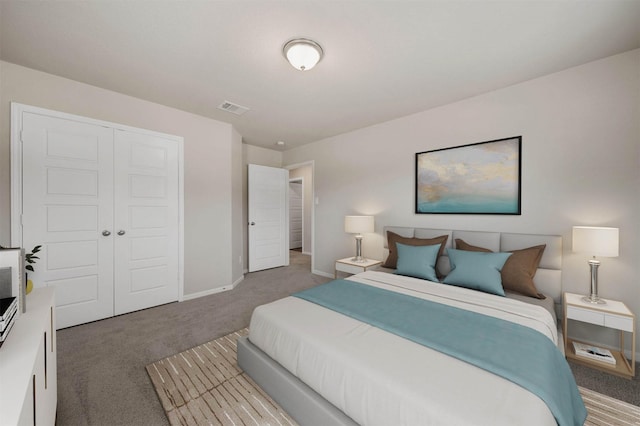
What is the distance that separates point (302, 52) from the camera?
2.00m

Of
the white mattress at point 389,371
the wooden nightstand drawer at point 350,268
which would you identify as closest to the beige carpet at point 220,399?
the white mattress at point 389,371

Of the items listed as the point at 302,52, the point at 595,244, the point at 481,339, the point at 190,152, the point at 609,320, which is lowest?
the point at 609,320

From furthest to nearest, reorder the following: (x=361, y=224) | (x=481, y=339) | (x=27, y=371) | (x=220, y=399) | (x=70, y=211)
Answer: (x=361, y=224) < (x=70, y=211) < (x=220, y=399) < (x=481, y=339) < (x=27, y=371)

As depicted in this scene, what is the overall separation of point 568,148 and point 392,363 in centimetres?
261

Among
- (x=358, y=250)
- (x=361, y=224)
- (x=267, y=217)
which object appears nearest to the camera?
(x=361, y=224)

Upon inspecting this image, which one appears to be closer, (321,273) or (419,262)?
(419,262)

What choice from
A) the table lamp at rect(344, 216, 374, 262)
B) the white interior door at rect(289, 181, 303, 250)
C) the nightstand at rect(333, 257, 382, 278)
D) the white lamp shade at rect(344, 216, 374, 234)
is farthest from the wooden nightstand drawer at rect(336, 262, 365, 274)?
the white interior door at rect(289, 181, 303, 250)

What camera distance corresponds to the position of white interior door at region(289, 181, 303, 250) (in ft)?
25.1

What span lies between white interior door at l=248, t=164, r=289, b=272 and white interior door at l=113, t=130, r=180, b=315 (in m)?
1.61

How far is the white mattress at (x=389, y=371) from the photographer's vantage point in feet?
3.19

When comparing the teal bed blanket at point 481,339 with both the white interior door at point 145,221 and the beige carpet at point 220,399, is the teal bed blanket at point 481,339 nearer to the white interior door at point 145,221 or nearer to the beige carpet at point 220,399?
the beige carpet at point 220,399

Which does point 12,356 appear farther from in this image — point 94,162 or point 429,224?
point 429,224

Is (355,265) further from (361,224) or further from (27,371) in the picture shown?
(27,371)

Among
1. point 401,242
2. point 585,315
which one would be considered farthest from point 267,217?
point 585,315
